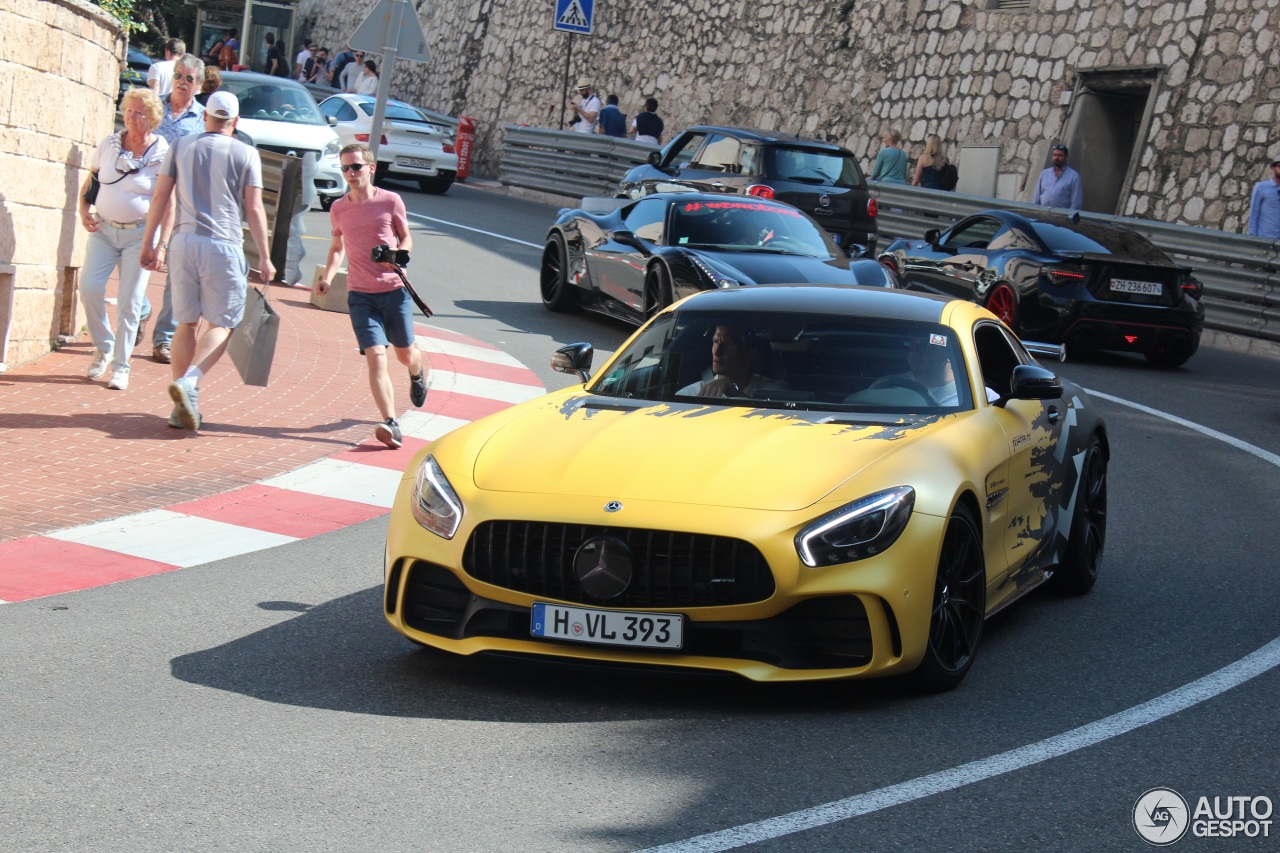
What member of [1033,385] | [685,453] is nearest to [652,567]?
[685,453]

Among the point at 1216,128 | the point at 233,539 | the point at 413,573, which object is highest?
the point at 1216,128

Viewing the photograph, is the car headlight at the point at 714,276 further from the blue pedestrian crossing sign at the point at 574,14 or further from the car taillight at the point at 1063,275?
the blue pedestrian crossing sign at the point at 574,14

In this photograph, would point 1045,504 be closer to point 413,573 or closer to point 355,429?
point 413,573

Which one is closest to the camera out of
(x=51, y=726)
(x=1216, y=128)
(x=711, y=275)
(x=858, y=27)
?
(x=51, y=726)

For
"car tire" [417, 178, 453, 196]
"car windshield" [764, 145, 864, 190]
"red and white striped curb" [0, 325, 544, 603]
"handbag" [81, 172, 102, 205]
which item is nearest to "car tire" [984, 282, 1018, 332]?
"car windshield" [764, 145, 864, 190]

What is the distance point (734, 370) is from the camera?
21.1ft

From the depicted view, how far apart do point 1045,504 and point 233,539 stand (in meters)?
3.62

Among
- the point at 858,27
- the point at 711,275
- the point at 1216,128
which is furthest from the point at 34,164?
the point at 858,27

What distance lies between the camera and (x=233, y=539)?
7602 mm

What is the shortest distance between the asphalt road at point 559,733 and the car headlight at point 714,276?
6.20 metres

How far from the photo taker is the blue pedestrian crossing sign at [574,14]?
29.6 m

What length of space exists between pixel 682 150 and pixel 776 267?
8.08m

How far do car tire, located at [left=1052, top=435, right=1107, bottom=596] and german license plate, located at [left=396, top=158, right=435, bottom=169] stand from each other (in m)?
21.6

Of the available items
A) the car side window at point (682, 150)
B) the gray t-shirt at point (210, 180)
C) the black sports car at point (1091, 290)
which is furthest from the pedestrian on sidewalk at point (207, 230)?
the car side window at point (682, 150)
